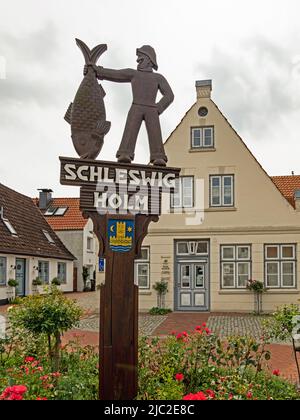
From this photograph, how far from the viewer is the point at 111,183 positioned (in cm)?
539

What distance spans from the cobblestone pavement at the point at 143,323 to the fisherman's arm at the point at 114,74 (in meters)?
8.19

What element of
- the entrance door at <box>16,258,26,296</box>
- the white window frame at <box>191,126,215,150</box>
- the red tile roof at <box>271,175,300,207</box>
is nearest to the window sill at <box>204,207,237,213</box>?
the white window frame at <box>191,126,215,150</box>

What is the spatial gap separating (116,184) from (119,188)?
6cm

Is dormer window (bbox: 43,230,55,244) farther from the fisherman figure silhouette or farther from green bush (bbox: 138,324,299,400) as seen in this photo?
the fisherman figure silhouette

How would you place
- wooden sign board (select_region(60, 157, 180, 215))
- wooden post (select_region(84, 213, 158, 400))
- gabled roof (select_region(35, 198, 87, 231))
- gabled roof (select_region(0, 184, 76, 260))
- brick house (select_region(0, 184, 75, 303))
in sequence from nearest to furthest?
wooden post (select_region(84, 213, 158, 400)), wooden sign board (select_region(60, 157, 180, 215)), brick house (select_region(0, 184, 75, 303)), gabled roof (select_region(0, 184, 76, 260)), gabled roof (select_region(35, 198, 87, 231))

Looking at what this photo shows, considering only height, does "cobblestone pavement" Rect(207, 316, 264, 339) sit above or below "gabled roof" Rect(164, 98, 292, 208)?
below

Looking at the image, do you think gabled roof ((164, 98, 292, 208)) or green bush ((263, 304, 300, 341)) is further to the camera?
gabled roof ((164, 98, 292, 208))

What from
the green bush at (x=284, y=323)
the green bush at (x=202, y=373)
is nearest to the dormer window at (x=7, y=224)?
the green bush at (x=202, y=373)

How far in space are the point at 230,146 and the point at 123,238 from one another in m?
12.9

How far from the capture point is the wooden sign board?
5.29 meters

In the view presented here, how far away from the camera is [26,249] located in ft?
77.8

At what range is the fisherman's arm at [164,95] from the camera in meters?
5.73

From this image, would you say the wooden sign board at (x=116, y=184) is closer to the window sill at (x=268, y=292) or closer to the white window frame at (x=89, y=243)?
the window sill at (x=268, y=292)

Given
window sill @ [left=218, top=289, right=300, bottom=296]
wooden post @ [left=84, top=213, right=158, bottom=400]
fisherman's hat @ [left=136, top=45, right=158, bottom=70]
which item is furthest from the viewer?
window sill @ [left=218, top=289, right=300, bottom=296]
